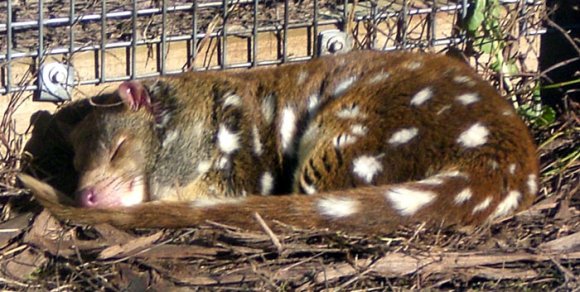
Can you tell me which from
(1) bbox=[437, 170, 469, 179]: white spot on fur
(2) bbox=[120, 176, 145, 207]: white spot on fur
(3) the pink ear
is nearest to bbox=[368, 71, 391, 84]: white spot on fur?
(1) bbox=[437, 170, 469, 179]: white spot on fur

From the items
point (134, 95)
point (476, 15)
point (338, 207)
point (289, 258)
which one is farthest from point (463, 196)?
point (476, 15)

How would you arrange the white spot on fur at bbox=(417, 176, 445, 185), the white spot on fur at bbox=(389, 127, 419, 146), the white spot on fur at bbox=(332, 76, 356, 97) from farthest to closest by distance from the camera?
1. the white spot on fur at bbox=(332, 76, 356, 97)
2. the white spot on fur at bbox=(389, 127, 419, 146)
3. the white spot on fur at bbox=(417, 176, 445, 185)

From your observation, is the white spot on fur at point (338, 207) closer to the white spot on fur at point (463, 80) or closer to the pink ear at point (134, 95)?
the white spot on fur at point (463, 80)

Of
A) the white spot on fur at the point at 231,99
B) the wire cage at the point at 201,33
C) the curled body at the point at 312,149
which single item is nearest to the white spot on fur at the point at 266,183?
the curled body at the point at 312,149

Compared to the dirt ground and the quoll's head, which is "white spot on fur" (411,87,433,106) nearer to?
the dirt ground

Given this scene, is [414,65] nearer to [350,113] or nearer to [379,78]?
[379,78]
